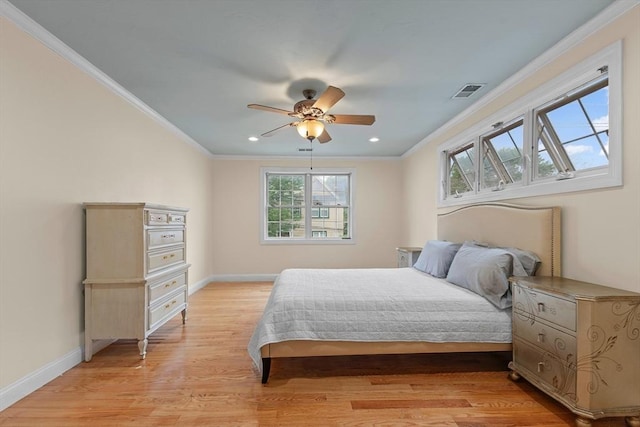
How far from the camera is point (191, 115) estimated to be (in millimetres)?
3799

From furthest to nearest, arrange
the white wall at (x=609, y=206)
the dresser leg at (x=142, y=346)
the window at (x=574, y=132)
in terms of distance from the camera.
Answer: the dresser leg at (x=142, y=346), the window at (x=574, y=132), the white wall at (x=609, y=206)

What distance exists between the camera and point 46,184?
2.25m

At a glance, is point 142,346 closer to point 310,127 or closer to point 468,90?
point 310,127

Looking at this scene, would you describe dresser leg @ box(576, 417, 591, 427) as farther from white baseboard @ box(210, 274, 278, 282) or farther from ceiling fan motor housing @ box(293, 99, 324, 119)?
white baseboard @ box(210, 274, 278, 282)

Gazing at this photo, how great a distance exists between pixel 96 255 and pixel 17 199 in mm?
736

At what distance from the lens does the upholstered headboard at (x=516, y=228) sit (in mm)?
2377

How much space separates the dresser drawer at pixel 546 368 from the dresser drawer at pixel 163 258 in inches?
119

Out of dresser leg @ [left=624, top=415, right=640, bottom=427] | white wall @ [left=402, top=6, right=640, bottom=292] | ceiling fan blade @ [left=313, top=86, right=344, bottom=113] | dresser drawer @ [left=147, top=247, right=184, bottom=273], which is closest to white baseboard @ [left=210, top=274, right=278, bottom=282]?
dresser drawer @ [left=147, top=247, right=184, bottom=273]

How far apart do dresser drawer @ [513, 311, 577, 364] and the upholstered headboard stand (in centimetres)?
49

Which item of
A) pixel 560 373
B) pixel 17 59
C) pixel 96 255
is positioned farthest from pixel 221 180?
pixel 560 373

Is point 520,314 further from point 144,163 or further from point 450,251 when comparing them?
point 144,163

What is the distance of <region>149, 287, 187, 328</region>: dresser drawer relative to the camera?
2760 mm

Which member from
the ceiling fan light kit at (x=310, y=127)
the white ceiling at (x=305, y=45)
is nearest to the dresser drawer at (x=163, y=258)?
the white ceiling at (x=305, y=45)

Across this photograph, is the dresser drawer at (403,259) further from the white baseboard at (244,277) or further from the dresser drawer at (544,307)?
the white baseboard at (244,277)
